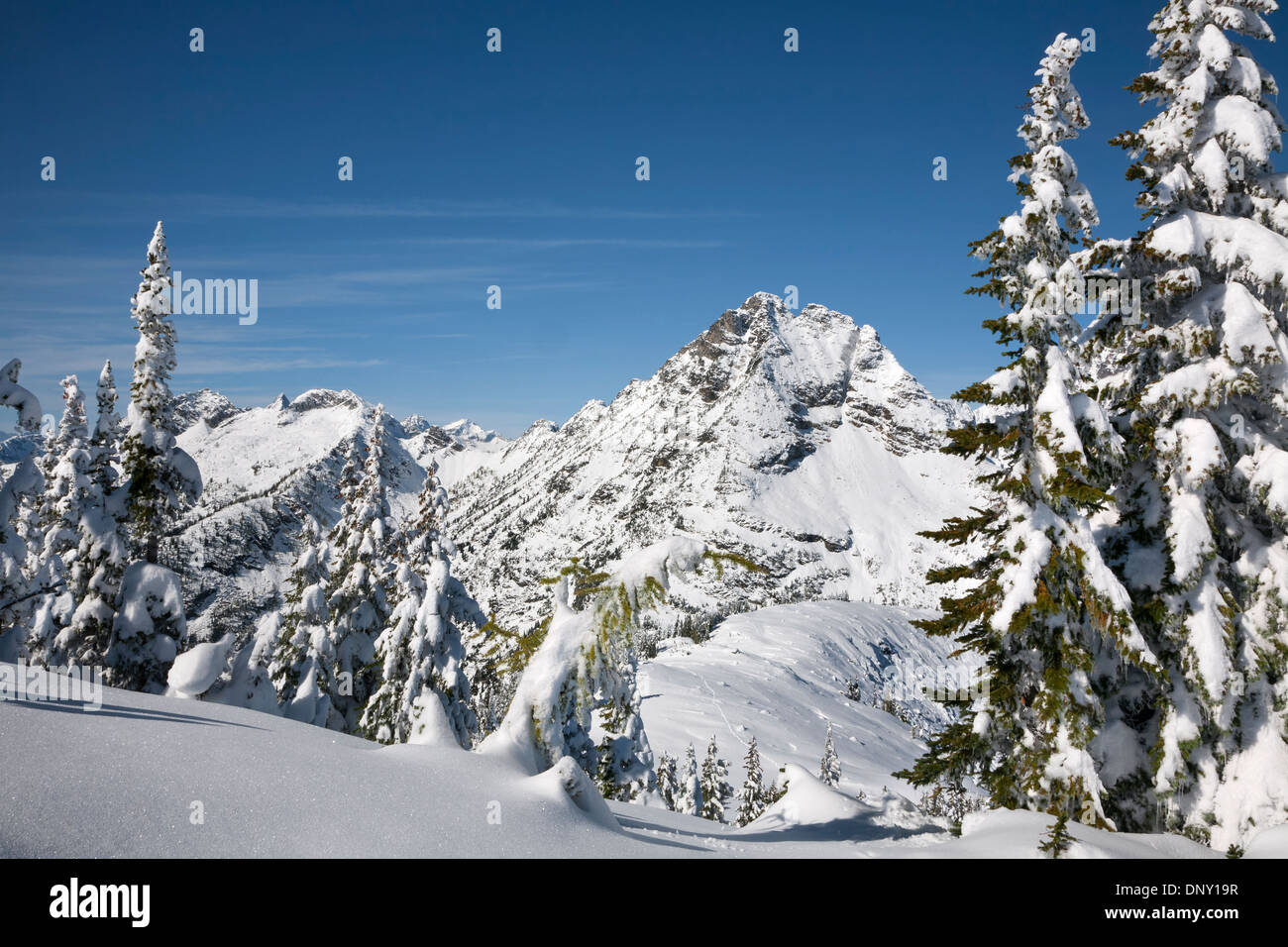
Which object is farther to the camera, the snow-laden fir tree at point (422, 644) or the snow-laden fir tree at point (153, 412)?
the snow-laden fir tree at point (422, 644)

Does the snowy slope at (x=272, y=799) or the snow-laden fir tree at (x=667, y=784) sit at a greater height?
the snowy slope at (x=272, y=799)

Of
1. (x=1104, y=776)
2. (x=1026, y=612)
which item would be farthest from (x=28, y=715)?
(x=1104, y=776)

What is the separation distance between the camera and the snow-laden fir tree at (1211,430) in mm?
11109

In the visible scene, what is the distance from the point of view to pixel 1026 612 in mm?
11211

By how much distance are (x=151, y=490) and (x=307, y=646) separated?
8.17m

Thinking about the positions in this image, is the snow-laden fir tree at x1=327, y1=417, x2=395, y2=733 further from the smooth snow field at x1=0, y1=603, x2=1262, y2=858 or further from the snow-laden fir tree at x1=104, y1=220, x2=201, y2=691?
the smooth snow field at x1=0, y1=603, x2=1262, y2=858

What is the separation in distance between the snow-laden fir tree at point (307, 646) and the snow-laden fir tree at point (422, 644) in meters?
1.71

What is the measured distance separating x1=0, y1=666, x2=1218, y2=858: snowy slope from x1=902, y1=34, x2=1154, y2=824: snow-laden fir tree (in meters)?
2.96

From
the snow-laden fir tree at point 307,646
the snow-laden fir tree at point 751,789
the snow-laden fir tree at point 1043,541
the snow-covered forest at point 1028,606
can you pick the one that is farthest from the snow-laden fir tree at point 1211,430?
the snow-laden fir tree at point 751,789

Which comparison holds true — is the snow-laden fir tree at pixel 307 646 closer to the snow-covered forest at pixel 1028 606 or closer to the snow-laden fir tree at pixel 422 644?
the snow-laden fir tree at pixel 422 644

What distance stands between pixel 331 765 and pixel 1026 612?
411 inches

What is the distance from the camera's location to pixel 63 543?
17.9 m

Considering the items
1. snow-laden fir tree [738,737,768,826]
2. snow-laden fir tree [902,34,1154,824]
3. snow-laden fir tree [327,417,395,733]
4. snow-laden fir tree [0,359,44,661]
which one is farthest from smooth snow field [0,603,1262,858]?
snow-laden fir tree [738,737,768,826]

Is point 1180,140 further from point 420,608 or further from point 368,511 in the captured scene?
point 368,511
